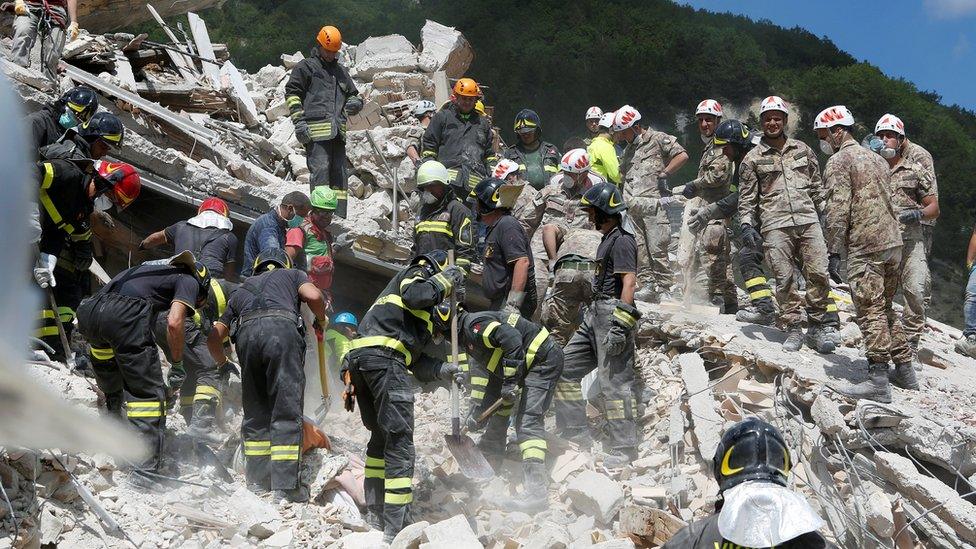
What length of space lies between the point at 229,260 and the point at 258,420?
2015mm

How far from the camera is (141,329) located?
5.76m

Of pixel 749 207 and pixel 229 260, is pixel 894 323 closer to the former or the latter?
pixel 749 207

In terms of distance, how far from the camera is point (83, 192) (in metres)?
7.09

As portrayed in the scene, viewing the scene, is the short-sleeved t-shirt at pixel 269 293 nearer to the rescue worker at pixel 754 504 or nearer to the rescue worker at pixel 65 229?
the rescue worker at pixel 65 229

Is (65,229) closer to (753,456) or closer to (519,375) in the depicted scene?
(519,375)

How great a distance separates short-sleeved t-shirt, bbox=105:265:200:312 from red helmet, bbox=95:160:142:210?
1.72 m

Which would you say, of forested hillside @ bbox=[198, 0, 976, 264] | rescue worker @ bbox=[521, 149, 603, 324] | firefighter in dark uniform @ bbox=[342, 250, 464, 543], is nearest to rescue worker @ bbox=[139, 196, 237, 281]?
firefighter in dark uniform @ bbox=[342, 250, 464, 543]

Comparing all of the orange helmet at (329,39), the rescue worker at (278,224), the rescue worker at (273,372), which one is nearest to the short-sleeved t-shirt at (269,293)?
the rescue worker at (273,372)

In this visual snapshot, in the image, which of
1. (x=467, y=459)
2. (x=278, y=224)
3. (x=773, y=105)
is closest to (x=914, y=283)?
(x=773, y=105)

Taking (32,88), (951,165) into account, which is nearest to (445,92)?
(32,88)

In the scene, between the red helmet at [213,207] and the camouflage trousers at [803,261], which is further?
the red helmet at [213,207]

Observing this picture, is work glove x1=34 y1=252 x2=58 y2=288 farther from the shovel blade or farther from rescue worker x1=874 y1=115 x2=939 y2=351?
rescue worker x1=874 y1=115 x2=939 y2=351

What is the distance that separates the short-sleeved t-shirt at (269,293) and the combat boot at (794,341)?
391 cm

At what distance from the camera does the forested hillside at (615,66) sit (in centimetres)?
A: 2394
